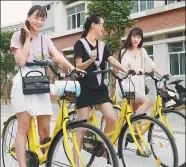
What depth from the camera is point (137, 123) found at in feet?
11.0

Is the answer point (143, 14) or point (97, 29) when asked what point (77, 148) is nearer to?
point (97, 29)

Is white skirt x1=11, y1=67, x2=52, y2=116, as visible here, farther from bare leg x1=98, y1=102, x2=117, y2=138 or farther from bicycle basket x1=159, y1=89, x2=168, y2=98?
bicycle basket x1=159, y1=89, x2=168, y2=98

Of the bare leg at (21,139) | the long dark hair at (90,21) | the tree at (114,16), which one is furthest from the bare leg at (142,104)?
the tree at (114,16)

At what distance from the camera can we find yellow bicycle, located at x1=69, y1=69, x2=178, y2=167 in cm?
329

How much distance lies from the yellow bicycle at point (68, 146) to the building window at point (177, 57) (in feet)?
43.2

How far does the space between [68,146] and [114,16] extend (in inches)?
379

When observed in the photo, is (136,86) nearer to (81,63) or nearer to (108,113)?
(108,113)

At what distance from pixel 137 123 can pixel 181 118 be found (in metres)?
0.76

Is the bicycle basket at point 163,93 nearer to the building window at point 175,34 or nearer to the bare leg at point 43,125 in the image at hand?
the bare leg at point 43,125

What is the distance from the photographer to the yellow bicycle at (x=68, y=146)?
8.35 feet

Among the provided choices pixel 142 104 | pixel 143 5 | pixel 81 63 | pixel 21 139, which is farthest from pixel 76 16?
pixel 21 139

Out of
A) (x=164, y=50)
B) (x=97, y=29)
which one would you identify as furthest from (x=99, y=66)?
(x=164, y=50)

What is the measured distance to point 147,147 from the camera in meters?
3.41

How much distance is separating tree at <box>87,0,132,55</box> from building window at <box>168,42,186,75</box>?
4.24 m
